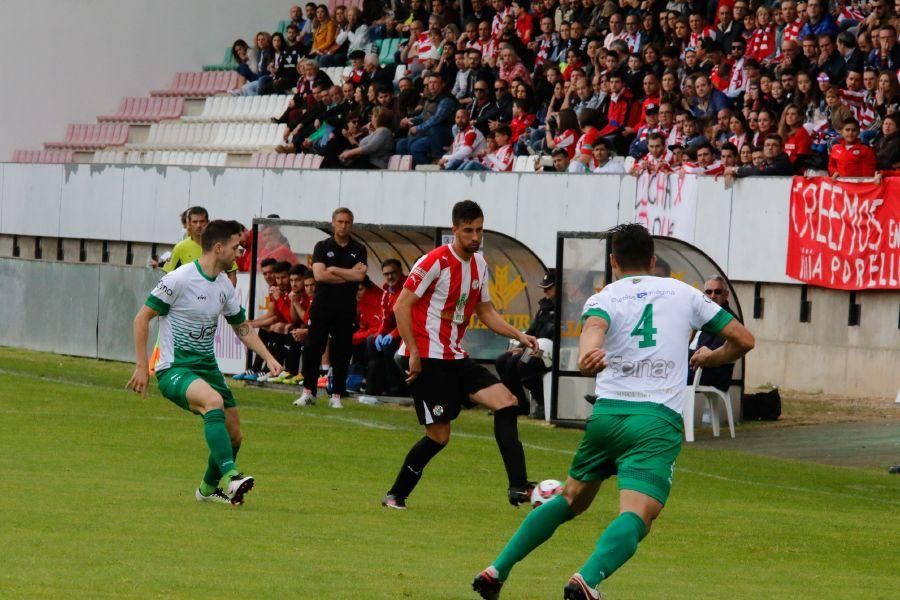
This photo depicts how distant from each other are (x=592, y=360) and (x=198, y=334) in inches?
183

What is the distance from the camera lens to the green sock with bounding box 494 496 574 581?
7.80 metres

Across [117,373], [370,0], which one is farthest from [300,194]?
[370,0]

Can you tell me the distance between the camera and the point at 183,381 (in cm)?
1147

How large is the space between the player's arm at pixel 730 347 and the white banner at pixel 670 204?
565 inches

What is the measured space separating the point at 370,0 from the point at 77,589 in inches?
1128

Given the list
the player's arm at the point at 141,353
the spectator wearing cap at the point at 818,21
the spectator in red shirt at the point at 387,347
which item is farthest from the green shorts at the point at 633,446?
the spectator wearing cap at the point at 818,21

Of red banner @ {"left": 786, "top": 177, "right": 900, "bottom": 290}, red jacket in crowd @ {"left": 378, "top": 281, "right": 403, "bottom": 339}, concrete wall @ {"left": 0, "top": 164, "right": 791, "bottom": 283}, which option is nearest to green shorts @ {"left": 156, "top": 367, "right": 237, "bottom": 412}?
red jacket in crowd @ {"left": 378, "top": 281, "right": 403, "bottom": 339}

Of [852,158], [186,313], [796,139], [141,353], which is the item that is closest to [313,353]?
[796,139]

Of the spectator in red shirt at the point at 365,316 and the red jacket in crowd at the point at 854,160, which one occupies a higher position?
the red jacket in crowd at the point at 854,160

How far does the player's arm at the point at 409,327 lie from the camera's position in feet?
38.7

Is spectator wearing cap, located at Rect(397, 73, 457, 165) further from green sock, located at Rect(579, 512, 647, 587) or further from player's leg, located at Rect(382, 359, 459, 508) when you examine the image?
green sock, located at Rect(579, 512, 647, 587)

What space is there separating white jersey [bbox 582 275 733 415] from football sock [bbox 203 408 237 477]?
3.90 m

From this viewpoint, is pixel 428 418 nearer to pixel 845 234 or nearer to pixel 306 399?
pixel 306 399

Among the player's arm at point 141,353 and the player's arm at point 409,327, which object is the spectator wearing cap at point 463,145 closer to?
the player's arm at point 409,327
